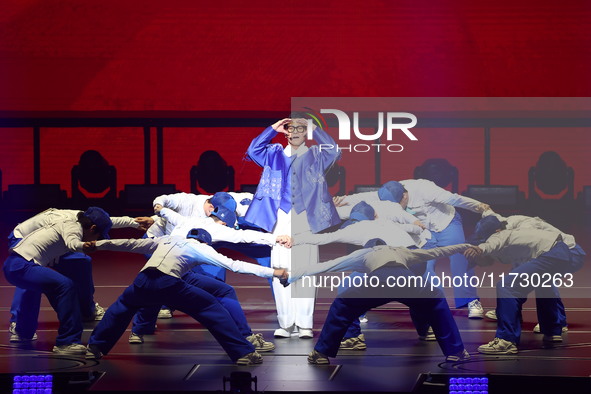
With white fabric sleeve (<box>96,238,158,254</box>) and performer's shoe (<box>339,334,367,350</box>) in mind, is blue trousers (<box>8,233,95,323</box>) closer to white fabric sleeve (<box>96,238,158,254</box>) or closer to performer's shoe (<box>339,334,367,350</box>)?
white fabric sleeve (<box>96,238,158,254</box>)

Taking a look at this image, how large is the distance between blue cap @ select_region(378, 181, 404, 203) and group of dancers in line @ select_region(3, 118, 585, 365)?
11 mm

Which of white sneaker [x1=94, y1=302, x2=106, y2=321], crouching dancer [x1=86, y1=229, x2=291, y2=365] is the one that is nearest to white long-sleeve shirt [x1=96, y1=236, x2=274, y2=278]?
crouching dancer [x1=86, y1=229, x2=291, y2=365]

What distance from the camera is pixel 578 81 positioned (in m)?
14.1

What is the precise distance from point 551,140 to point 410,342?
675cm

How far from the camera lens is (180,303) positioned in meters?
6.66

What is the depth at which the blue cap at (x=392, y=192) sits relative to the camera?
8055 mm

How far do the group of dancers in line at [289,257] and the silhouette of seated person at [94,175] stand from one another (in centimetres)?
444

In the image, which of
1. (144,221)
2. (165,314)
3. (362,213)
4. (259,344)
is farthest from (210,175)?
(259,344)

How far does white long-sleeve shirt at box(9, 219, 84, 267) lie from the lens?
721 cm

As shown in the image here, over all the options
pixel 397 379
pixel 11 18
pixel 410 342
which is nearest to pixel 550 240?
pixel 410 342

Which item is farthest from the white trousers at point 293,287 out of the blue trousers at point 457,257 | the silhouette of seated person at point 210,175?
the silhouette of seated person at point 210,175

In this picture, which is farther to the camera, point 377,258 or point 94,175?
point 94,175

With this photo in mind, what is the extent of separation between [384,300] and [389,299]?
0.04 meters

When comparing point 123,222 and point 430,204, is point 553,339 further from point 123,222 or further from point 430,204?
point 123,222
